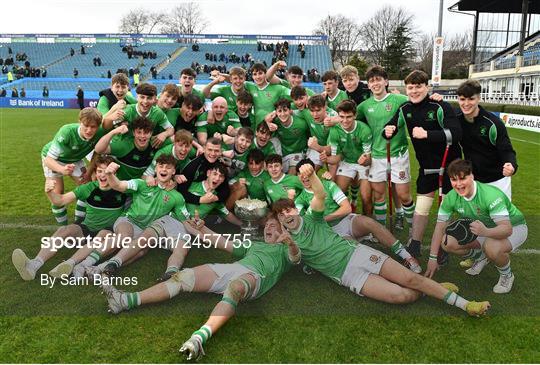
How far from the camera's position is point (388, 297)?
350cm

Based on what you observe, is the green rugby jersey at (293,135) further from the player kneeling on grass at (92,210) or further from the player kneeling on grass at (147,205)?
the player kneeling on grass at (92,210)

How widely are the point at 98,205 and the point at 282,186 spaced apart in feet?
6.36

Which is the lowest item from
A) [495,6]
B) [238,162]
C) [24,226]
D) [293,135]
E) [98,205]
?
[24,226]

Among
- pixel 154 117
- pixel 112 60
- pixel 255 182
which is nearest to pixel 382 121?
pixel 255 182

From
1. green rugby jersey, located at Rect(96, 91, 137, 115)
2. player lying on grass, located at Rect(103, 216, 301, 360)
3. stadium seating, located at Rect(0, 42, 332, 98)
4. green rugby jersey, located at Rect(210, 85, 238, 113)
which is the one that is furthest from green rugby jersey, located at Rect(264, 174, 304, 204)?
stadium seating, located at Rect(0, 42, 332, 98)

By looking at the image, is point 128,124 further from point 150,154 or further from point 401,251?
point 401,251

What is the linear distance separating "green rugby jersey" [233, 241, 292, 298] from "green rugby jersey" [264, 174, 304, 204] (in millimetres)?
946

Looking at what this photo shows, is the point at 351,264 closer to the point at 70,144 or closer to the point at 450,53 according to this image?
the point at 70,144

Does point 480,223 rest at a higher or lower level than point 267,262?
higher

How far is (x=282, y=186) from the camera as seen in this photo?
4758mm

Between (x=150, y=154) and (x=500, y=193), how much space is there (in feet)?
11.8

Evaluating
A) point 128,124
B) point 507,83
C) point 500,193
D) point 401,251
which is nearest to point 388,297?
point 401,251

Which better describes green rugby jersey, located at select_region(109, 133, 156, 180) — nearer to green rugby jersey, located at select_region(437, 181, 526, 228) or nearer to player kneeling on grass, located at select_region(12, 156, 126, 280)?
player kneeling on grass, located at select_region(12, 156, 126, 280)

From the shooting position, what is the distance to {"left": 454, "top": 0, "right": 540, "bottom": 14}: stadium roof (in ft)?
117
